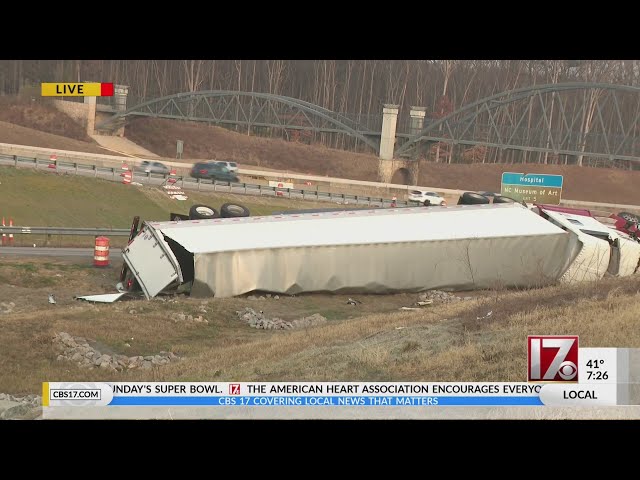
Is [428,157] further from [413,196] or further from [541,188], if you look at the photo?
[541,188]

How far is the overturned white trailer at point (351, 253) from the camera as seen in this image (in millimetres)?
27953

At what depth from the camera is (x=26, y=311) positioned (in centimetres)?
2622

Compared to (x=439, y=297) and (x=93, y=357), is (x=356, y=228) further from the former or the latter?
(x=93, y=357)

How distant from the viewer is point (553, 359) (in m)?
13.0

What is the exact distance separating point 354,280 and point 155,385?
1701 centimetres

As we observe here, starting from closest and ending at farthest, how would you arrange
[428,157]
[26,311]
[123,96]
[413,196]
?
[26,311], [413,196], [123,96], [428,157]

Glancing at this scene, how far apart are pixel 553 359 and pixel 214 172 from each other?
62581mm

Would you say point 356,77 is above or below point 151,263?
above

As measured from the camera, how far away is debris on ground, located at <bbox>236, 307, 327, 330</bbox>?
2588cm

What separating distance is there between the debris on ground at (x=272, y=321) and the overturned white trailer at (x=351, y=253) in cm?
181

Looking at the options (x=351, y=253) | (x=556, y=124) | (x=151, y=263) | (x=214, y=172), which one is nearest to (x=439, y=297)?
(x=351, y=253)

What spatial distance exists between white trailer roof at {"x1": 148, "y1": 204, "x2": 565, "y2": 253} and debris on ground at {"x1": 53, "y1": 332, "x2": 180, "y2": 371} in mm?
6440

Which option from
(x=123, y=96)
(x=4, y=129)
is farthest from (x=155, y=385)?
(x=123, y=96)

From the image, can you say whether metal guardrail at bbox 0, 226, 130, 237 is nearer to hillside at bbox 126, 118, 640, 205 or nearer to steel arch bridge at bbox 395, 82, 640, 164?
steel arch bridge at bbox 395, 82, 640, 164
